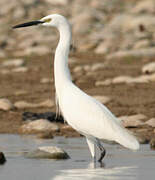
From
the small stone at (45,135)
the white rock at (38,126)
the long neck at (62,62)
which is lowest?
the white rock at (38,126)

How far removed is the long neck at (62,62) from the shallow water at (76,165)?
1.01 m

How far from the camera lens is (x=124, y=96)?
15.4m

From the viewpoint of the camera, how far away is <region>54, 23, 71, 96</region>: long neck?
9422 mm

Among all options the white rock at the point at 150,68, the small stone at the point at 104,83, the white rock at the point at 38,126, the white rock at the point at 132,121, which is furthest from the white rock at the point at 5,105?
the white rock at the point at 150,68

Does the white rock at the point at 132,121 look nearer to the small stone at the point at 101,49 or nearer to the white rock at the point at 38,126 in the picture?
the white rock at the point at 38,126

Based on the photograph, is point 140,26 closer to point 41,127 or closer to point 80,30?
point 80,30

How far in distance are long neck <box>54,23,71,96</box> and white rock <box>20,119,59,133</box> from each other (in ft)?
7.18

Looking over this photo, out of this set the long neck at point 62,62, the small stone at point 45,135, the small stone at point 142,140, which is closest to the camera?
the long neck at point 62,62

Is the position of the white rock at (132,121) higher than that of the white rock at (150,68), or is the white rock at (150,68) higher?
the white rock at (132,121)

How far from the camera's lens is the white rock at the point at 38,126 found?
1160cm

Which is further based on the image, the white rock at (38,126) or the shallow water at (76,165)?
the white rock at (38,126)

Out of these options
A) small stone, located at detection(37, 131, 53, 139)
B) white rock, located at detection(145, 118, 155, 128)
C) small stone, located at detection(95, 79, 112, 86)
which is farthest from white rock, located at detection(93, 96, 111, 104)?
small stone, located at detection(37, 131, 53, 139)

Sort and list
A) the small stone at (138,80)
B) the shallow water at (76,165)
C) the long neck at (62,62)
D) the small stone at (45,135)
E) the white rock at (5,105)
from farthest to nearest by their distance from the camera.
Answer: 1. the small stone at (138,80)
2. the white rock at (5,105)
3. the small stone at (45,135)
4. the long neck at (62,62)
5. the shallow water at (76,165)

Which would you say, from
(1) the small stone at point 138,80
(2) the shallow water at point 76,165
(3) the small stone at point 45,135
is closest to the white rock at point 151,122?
(2) the shallow water at point 76,165
